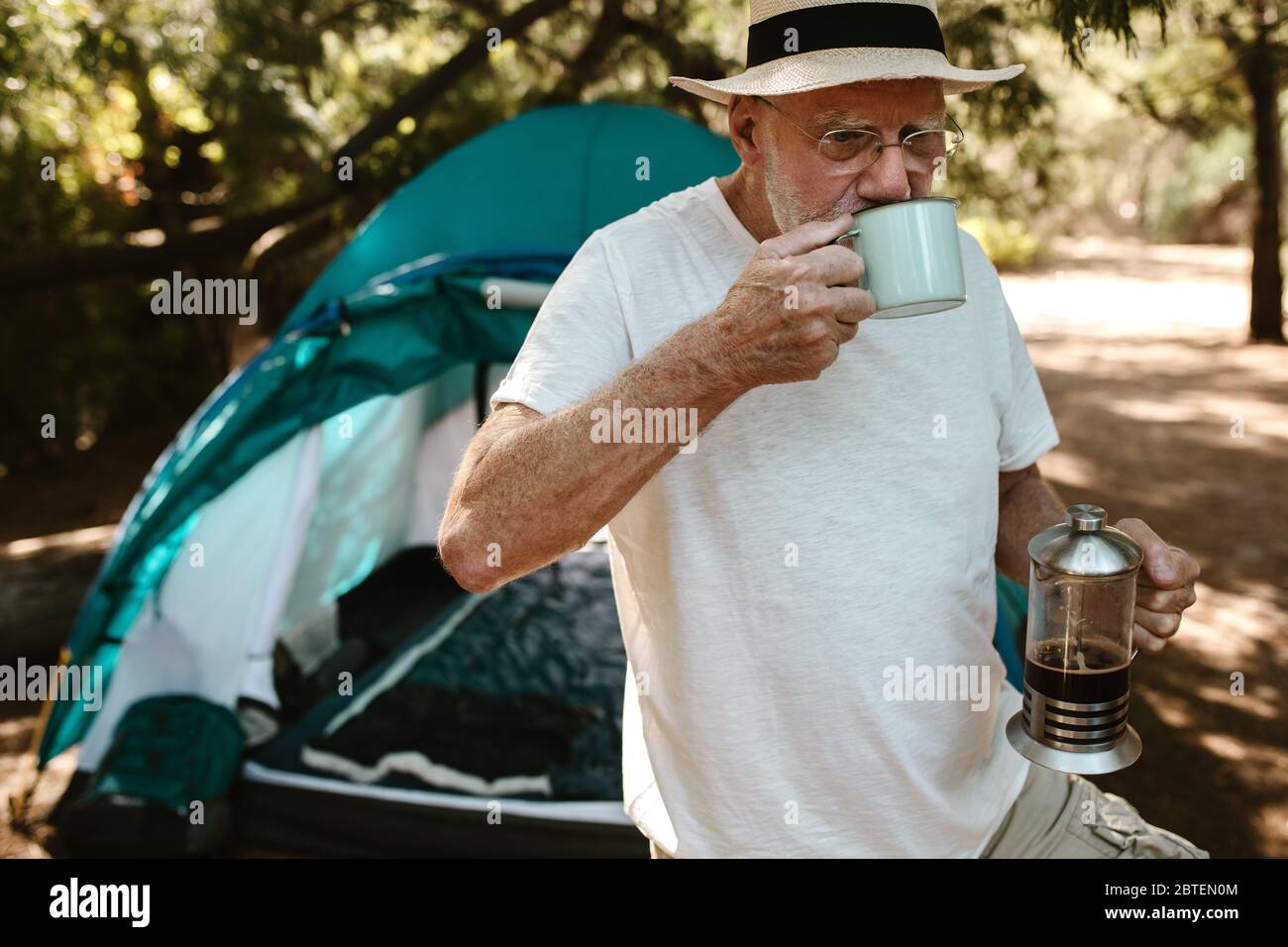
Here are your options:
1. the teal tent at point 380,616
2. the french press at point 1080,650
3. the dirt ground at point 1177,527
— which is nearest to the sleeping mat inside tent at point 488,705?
the teal tent at point 380,616

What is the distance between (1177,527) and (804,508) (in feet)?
16.7

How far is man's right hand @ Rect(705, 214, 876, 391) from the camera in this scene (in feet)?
3.83

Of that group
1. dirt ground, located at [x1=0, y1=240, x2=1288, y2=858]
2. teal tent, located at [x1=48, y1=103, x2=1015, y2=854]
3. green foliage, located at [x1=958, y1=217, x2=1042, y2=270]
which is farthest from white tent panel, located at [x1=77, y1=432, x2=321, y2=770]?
green foliage, located at [x1=958, y1=217, x2=1042, y2=270]

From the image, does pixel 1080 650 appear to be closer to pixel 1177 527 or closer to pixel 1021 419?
pixel 1021 419

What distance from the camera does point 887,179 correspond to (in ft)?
4.48

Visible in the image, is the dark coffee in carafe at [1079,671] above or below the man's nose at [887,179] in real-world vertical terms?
below

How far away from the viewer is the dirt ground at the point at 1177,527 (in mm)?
3557

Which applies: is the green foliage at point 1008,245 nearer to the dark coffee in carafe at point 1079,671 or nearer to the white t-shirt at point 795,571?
the white t-shirt at point 795,571

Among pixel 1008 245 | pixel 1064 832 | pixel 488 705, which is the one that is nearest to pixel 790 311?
pixel 1064 832

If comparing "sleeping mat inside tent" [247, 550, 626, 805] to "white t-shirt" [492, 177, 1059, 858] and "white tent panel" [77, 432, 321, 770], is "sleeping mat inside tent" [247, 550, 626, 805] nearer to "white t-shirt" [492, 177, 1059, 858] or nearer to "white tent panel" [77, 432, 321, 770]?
"white tent panel" [77, 432, 321, 770]

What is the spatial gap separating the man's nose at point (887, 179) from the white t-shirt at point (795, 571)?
0.17 meters

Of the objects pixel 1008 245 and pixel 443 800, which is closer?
pixel 443 800

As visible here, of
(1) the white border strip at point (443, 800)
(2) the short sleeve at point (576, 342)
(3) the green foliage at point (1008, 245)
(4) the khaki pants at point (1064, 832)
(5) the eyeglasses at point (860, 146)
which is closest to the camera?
(2) the short sleeve at point (576, 342)

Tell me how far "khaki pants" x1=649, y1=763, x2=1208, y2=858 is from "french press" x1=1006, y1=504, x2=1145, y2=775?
12.4 inches
